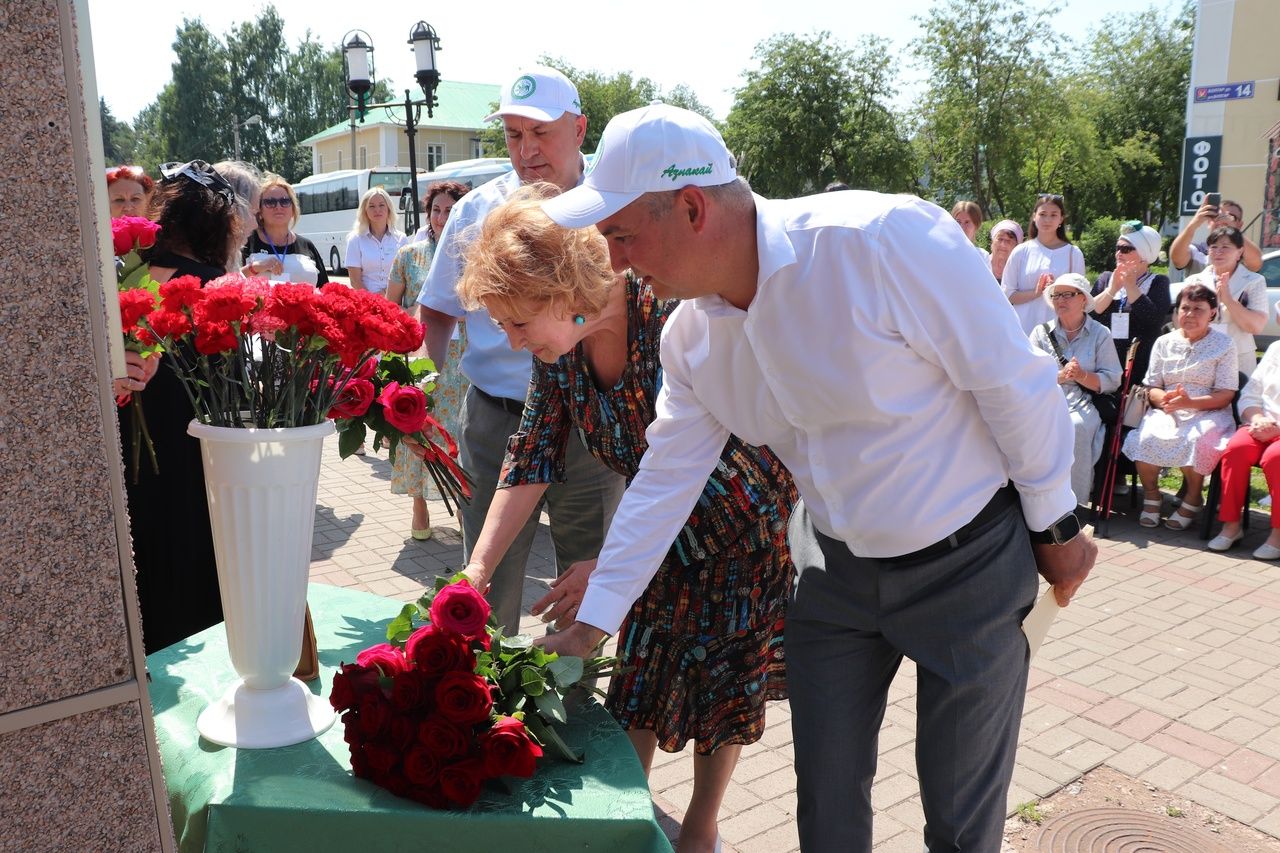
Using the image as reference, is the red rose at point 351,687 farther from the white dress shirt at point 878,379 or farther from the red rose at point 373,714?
the white dress shirt at point 878,379

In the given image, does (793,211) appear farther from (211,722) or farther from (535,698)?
(211,722)

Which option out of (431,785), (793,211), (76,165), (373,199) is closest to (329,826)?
(431,785)

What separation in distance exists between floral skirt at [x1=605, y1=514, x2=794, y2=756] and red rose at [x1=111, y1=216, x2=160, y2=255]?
1.26 m

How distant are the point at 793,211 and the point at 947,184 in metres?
33.7

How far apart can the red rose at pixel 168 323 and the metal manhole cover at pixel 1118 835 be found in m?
2.66

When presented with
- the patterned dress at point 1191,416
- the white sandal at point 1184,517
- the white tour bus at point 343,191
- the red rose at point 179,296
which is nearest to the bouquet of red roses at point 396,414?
the red rose at point 179,296

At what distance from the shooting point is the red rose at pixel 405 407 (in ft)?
6.07

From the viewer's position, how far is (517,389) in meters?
3.33

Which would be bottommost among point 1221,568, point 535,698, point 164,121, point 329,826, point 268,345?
point 1221,568

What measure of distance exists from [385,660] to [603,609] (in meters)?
0.46

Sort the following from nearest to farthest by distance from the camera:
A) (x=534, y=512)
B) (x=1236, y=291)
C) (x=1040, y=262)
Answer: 1. (x=534, y=512)
2. (x=1236, y=291)
3. (x=1040, y=262)

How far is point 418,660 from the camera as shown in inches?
63.4

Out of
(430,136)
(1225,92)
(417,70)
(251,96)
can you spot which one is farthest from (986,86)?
(251,96)

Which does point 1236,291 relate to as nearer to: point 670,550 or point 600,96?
point 670,550
